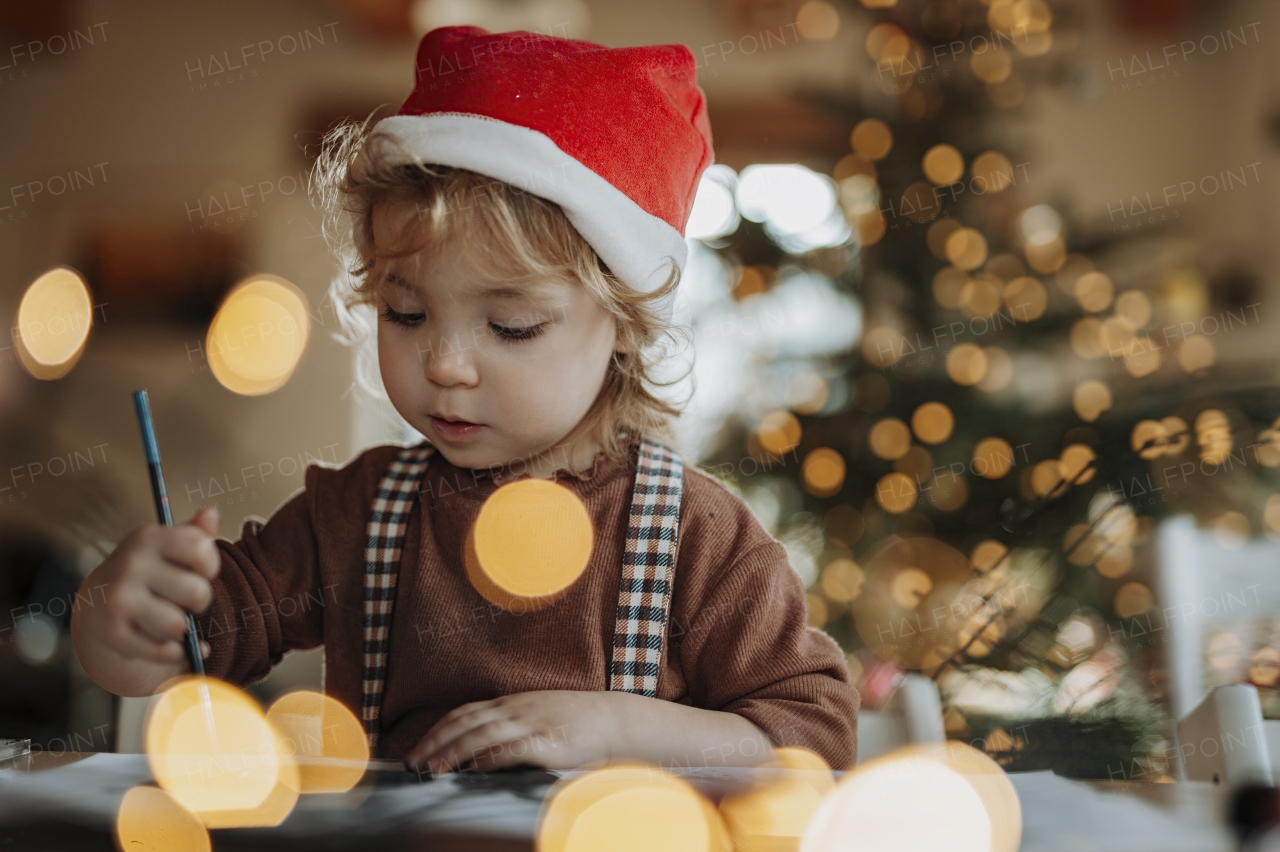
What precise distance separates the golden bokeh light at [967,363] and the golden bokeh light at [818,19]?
907mm

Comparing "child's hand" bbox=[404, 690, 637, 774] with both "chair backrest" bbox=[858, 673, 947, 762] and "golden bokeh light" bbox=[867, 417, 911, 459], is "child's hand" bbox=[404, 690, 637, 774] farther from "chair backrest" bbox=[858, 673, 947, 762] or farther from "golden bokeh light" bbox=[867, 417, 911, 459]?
"golden bokeh light" bbox=[867, 417, 911, 459]

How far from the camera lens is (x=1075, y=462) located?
135 cm

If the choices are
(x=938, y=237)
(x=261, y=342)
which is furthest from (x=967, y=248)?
(x=261, y=342)

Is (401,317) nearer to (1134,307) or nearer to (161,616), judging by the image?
(161,616)

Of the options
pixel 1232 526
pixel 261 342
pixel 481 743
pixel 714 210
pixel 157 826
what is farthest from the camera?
pixel 261 342

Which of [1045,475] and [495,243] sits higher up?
[495,243]

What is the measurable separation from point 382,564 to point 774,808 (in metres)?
0.43

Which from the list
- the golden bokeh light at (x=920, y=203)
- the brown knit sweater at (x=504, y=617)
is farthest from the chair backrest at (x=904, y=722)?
the golden bokeh light at (x=920, y=203)

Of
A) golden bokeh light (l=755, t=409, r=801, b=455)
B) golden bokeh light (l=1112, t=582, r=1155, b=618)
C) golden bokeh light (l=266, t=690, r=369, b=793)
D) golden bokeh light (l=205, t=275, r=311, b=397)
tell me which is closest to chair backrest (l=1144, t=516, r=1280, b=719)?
golden bokeh light (l=1112, t=582, r=1155, b=618)

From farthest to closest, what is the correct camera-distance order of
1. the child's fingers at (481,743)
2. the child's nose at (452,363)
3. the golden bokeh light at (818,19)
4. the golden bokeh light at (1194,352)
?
the golden bokeh light at (818,19) → the golden bokeh light at (1194,352) → the child's nose at (452,363) → the child's fingers at (481,743)

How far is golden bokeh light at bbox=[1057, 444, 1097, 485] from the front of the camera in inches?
49.8

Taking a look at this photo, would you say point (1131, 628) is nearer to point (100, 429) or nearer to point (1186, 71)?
point (1186, 71)

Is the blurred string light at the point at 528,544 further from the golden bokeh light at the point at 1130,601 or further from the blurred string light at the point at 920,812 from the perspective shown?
the golden bokeh light at the point at 1130,601

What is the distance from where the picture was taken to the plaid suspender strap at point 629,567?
2.16ft
